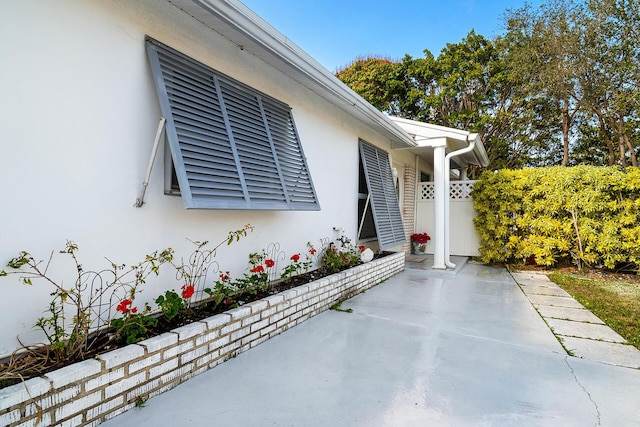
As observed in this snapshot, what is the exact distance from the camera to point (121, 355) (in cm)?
228

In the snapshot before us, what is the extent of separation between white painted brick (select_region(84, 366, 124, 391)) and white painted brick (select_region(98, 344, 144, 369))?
48 millimetres

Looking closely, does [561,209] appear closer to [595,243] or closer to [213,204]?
[595,243]

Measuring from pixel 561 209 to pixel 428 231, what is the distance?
12.3ft

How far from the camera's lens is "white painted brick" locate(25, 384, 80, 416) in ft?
5.99

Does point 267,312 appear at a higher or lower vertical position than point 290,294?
lower

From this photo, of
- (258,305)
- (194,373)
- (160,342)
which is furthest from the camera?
(258,305)

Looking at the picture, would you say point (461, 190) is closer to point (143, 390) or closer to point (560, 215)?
point (560, 215)

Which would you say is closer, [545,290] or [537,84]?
[545,290]

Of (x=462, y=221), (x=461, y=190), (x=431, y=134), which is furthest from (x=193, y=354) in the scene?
(x=461, y=190)

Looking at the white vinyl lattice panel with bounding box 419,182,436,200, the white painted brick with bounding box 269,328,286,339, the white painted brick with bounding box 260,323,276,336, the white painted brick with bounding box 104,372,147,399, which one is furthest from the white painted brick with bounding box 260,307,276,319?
the white vinyl lattice panel with bounding box 419,182,436,200

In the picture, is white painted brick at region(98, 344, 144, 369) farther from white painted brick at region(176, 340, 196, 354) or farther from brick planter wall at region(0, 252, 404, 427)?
white painted brick at region(176, 340, 196, 354)

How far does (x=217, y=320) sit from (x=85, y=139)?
6.02 feet

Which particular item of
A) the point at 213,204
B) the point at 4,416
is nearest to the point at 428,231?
the point at 213,204

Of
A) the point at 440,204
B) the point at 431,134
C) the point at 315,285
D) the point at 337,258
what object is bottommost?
the point at 315,285
